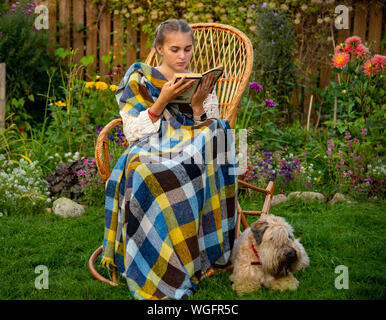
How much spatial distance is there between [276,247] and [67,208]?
186 centimetres

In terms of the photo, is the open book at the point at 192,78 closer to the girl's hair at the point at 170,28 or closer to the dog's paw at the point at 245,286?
the girl's hair at the point at 170,28

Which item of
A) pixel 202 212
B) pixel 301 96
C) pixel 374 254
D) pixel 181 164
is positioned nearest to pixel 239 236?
pixel 202 212

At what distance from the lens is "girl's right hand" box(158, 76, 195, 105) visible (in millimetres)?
2279

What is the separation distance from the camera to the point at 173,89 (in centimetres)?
229

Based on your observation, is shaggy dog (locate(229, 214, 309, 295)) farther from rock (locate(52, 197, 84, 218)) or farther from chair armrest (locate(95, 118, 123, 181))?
rock (locate(52, 197, 84, 218))

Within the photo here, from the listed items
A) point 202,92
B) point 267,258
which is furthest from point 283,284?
point 202,92

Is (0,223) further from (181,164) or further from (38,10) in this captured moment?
(38,10)

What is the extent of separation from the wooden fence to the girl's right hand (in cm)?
329

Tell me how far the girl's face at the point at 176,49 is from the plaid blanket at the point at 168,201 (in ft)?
0.33

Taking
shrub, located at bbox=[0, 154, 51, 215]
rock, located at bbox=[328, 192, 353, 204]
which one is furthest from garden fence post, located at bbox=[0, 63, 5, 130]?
rock, located at bbox=[328, 192, 353, 204]

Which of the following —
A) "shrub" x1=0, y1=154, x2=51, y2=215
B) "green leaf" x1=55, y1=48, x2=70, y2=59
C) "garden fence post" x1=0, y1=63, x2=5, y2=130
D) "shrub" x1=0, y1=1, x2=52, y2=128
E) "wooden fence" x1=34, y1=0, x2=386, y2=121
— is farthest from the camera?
"wooden fence" x1=34, y1=0, x2=386, y2=121

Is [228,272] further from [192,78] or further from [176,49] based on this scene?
[176,49]

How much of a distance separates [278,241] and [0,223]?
79.8 inches

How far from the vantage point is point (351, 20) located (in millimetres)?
5605
